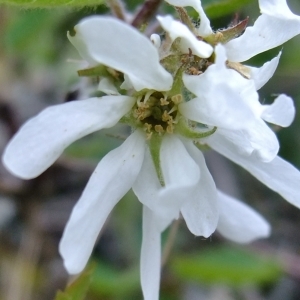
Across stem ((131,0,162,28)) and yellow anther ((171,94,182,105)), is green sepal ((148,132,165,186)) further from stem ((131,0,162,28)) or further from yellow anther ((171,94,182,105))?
stem ((131,0,162,28))

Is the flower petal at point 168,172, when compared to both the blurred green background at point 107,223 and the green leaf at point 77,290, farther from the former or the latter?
the blurred green background at point 107,223

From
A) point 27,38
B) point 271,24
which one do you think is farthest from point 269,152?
point 27,38

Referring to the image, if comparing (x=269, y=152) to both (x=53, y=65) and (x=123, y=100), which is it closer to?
(x=123, y=100)

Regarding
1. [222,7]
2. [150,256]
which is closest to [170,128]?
[150,256]

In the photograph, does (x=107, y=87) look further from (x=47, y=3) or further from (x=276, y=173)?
(x=276, y=173)

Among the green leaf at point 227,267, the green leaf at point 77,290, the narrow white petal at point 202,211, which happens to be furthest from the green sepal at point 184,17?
the green leaf at point 227,267

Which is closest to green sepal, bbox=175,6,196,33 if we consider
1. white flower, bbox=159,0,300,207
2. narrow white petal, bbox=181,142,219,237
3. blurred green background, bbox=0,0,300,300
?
white flower, bbox=159,0,300,207
